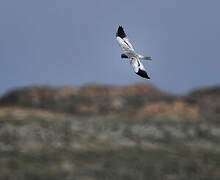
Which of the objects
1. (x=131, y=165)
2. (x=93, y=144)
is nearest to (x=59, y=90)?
(x=93, y=144)

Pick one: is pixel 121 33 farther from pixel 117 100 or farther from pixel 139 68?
pixel 117 100

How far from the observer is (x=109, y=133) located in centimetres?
5134

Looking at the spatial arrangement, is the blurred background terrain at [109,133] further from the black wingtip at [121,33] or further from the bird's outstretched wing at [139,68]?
the bird's outstretched wing at [139,68]

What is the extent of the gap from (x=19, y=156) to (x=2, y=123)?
7155 millimetres

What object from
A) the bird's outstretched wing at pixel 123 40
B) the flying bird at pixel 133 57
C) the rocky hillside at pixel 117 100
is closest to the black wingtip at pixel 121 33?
the bird's outstretched wing at pixel 123 40

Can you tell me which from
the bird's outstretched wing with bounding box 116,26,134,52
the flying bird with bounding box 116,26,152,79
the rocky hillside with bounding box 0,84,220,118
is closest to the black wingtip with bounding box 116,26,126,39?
the bird's outstretched wing with bounding box 116,26,134,52

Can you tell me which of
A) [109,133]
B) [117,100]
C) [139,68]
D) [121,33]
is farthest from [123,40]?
[117,100]

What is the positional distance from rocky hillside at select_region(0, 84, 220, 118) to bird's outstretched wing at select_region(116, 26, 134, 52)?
157 ft

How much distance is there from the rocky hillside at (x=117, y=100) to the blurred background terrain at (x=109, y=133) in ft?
0.34

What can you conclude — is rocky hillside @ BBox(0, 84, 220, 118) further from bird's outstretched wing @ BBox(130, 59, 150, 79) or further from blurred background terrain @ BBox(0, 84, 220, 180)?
bird's outstretched wing @ BBox(130, 59, 150, 79)

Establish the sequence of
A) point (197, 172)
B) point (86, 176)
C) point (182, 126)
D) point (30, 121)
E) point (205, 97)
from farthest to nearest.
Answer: point (205, 97) < point (182, 126) < point (30, 121) < point (197, 172) < point (86, 176)

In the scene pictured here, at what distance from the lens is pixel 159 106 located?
64125 mm

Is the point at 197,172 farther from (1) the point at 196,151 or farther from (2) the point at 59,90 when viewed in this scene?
(2) the point at 59,90

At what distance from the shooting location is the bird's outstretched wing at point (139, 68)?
10266mm
